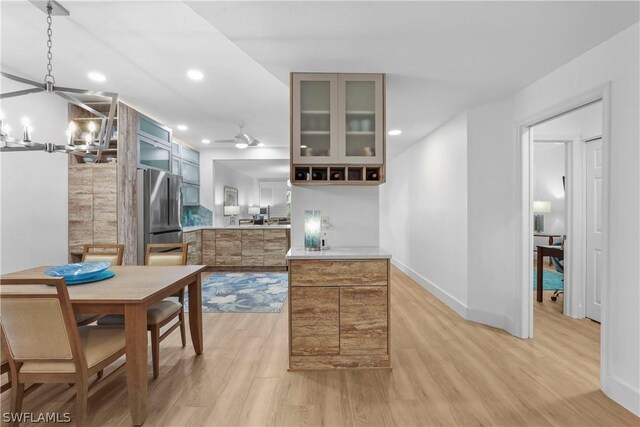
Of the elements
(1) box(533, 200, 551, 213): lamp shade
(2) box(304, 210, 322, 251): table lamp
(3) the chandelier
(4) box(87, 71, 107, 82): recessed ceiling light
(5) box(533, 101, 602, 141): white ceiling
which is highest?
(4) box(87, 71, 107, 82): recessed ceiling light

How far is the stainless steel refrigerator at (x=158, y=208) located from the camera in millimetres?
4285

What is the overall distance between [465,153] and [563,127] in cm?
123

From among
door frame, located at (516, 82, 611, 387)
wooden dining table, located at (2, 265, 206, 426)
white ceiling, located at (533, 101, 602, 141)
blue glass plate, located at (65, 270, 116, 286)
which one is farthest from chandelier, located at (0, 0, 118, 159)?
white ceiling, located at (533, 101, 602, 141)

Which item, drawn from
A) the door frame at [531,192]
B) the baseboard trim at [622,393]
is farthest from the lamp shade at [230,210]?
the baseboard trim at [622,393]

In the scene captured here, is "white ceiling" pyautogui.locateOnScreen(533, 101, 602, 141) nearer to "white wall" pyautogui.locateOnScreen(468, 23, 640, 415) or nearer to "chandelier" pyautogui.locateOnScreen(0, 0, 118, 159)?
"white wall" pyautogui.locateOnScreen(468, 23, 640, 415)

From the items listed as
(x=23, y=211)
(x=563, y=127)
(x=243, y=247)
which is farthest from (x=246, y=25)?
(x=243, y=247)

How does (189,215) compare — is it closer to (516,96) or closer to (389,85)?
(389,85)

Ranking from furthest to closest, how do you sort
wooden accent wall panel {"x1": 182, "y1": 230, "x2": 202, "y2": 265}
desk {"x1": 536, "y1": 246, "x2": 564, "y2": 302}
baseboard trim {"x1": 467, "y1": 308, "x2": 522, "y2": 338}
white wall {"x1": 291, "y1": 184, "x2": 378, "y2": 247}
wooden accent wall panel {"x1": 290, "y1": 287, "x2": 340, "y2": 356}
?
wooden accent wall panel {"x1": 182, "y1": 230, "x2": 202, "y2": 265}, desk {"x1": 536, "y1": 246, "x2": 564, "y2": 302}, baseboard trim {"x1": 467, "y1": 308, "x2": 522, "y2": 338}, white wall {"x1": 291, "y1": 184, "x2": 378, "y2": 247}, wooden accent wall panel {"x1": 290, "y1": 287, "x2": 340, "y2": 356}

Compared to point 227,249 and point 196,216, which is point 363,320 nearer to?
point 227,249

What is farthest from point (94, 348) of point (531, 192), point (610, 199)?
point (531, 192)

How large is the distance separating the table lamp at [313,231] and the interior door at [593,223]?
324 centimetres

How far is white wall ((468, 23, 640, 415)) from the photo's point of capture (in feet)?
6.53

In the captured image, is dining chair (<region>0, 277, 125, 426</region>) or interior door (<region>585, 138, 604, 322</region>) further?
interior door (<region>585, 138, 604, 322</region>)

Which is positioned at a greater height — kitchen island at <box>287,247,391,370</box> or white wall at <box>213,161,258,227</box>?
white wall at <box>213,161,258,227</box>
